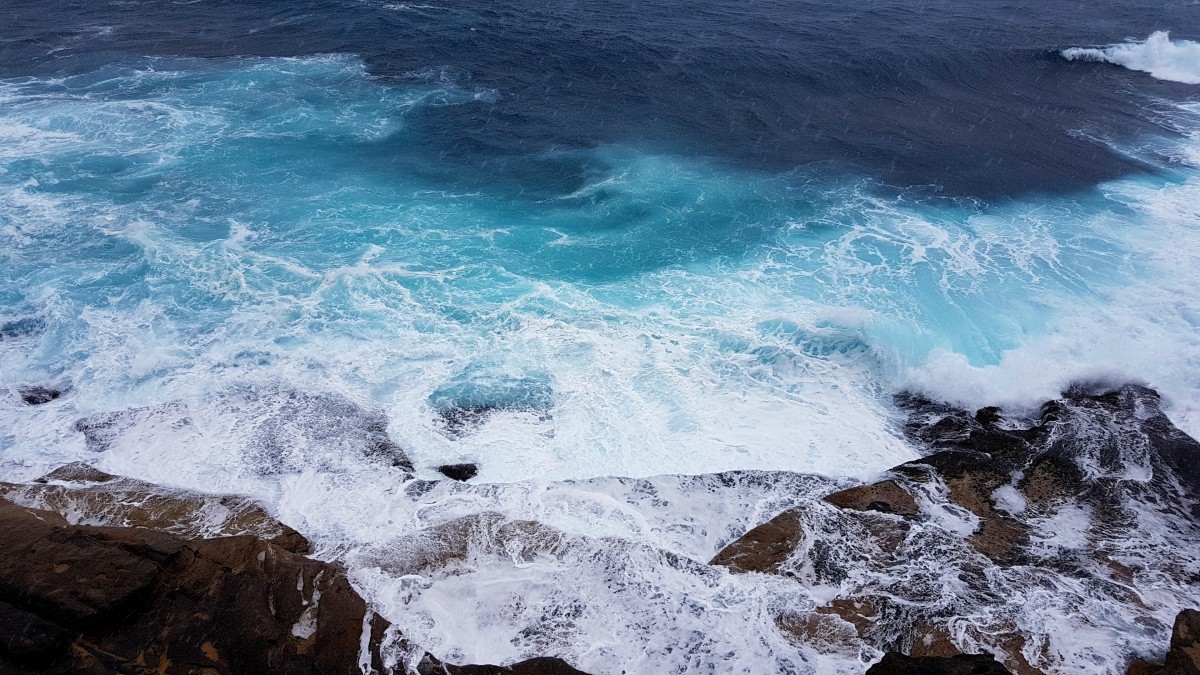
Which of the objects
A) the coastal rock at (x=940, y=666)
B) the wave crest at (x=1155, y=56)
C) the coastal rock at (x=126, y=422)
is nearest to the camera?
the coastal rock at (x=940, y=666)

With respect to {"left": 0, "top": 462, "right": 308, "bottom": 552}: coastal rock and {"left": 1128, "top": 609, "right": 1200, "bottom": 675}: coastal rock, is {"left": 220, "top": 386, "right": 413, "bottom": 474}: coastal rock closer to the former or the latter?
{"left": 0, "top": 462, "right": 308, "bottom": 552}: coastal rock

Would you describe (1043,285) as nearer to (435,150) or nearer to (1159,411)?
(1159,411)

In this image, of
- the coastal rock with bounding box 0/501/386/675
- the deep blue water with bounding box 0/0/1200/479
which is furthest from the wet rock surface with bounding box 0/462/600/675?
the deep blue water with bounding box 0/0/1200/479

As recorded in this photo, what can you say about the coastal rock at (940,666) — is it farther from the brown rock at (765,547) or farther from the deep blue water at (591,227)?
the deep blue water at (591,227)

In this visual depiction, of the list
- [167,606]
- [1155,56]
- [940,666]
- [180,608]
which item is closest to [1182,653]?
[940,666]

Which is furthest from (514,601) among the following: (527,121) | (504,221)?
(527,121)

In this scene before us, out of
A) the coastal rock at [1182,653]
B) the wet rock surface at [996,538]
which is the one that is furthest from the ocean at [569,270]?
the coastal rock at [1182,653]

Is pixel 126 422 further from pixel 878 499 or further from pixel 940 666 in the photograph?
pixel 940 666
